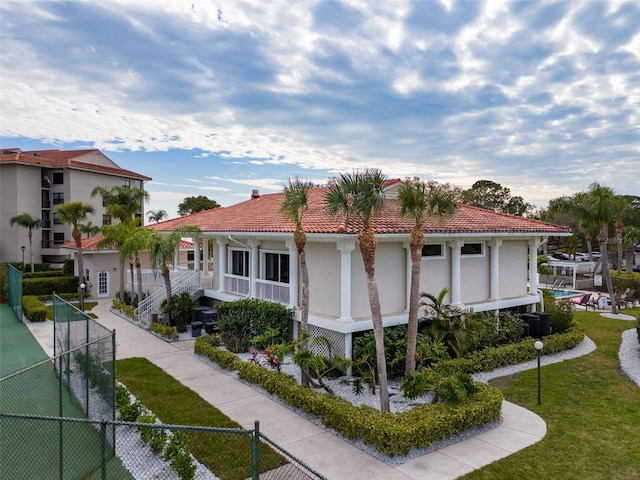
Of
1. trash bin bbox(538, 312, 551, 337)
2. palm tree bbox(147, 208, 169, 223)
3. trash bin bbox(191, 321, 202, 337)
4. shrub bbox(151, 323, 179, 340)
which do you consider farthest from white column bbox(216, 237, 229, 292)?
palm tree bbox(147, 208, 169, 223)

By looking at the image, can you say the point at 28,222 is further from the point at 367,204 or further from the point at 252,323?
the point at 367,204

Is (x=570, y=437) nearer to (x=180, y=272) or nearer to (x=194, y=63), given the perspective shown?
(x=194, y=63)

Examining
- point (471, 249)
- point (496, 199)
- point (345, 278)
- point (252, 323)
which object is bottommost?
point (252, 323)

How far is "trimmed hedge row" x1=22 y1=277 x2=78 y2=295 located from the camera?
27203 mm

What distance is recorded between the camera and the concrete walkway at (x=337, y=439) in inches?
274

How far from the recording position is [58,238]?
48.5 metres

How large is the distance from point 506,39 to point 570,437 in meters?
11.3

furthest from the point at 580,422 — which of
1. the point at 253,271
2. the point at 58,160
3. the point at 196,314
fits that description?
the point at 58,160

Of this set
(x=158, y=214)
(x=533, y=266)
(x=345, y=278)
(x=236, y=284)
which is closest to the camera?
(x=345, y=278)

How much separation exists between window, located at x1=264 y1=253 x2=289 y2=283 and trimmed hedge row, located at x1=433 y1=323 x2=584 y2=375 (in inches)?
254

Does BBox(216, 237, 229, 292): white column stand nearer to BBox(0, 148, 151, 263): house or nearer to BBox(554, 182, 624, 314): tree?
BBox(554, 182, 624, 314): tree

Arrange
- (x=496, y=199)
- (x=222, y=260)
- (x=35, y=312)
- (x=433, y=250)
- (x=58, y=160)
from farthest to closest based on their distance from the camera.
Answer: (x=496, y=199) → (x=58, y=160) → (x=35, y=312) → (x=222, y=260) → (x=433, y=250)

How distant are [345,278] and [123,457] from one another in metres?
6.67

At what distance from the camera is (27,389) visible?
10289mm
